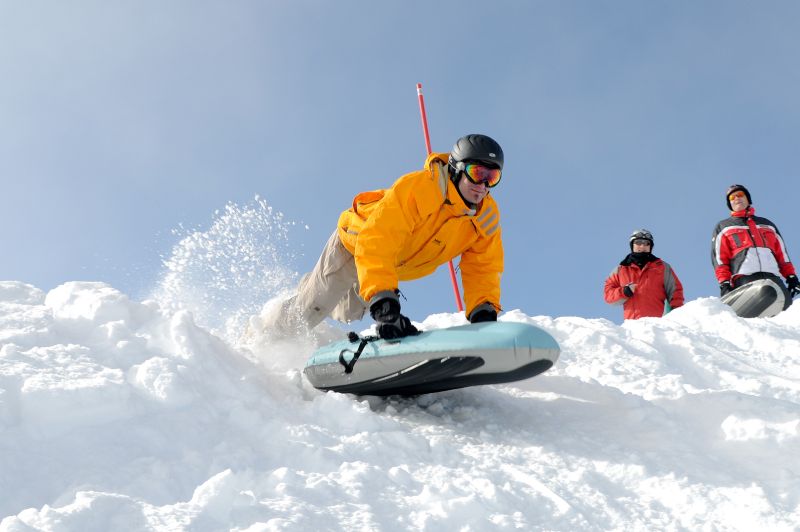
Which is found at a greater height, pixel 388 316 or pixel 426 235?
pixel 426 235

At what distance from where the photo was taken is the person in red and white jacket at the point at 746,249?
9.10 metres

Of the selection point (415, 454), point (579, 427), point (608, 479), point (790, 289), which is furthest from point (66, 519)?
point (790, 289)

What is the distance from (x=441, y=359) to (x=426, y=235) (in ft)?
3.81

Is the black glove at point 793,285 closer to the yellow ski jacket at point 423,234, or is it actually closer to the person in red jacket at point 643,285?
the person in red jacket at point 643,285

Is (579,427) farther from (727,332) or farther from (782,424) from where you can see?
(727,332)

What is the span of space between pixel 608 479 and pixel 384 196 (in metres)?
2.29

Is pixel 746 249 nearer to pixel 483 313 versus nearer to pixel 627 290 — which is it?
pixel 627 290

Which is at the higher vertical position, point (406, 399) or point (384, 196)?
point (384, 196)

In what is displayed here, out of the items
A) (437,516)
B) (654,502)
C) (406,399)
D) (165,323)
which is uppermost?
(165,323)

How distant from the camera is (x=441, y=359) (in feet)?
12.1

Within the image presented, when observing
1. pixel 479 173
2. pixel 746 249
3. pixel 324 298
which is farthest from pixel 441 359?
pixel 746 249

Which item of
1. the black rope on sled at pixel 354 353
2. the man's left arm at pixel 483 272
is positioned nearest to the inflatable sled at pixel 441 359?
the black rope on sled at pixel 354 353

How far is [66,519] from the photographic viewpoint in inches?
84.9

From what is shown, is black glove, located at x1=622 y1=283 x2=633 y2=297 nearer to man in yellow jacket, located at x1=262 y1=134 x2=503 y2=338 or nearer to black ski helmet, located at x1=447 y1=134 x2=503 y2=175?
man in yellow jacket, located at x1=262 y1=134 x2=503 y2=338
